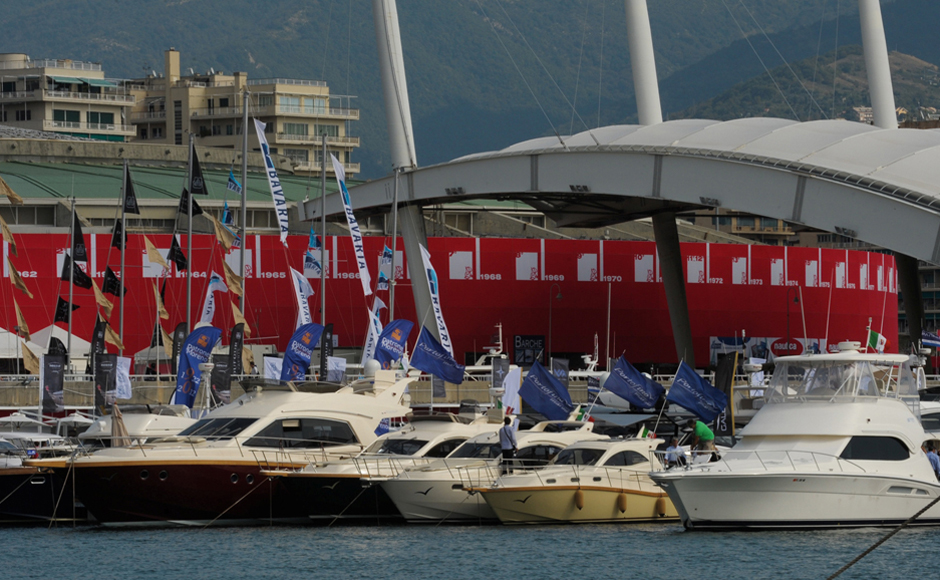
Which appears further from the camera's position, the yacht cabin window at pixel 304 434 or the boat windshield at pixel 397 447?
the boat windshield at pixel 397 447

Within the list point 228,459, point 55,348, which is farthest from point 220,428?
point 55,348

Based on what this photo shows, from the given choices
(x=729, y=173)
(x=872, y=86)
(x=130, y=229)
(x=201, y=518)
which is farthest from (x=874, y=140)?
(x=130, y=229)

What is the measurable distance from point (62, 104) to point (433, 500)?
109m

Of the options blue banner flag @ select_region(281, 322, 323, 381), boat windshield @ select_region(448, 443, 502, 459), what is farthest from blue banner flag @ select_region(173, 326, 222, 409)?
boat windshield @ select_region(448, 443, 502, 459)

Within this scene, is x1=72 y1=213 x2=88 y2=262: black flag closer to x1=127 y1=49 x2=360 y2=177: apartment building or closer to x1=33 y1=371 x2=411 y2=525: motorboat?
x1=33 y1=371 x2=411 y2=525: motorboat

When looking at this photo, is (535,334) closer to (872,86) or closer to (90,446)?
(872,86)

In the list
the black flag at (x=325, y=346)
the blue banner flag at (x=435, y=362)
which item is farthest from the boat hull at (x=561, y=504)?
the black flag at (x=325, y=346)

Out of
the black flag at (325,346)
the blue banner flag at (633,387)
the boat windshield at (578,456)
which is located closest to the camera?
the boat windshield at (578,456)

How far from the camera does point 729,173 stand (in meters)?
48.5

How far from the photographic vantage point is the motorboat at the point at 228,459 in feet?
102

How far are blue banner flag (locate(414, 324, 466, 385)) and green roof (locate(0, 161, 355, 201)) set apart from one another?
30040mm

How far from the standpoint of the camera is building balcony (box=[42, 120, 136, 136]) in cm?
13086

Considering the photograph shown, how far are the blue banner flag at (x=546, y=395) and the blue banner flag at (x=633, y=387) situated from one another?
1.28m

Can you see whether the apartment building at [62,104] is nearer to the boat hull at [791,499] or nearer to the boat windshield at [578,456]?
the boat windshield at [578,456]
